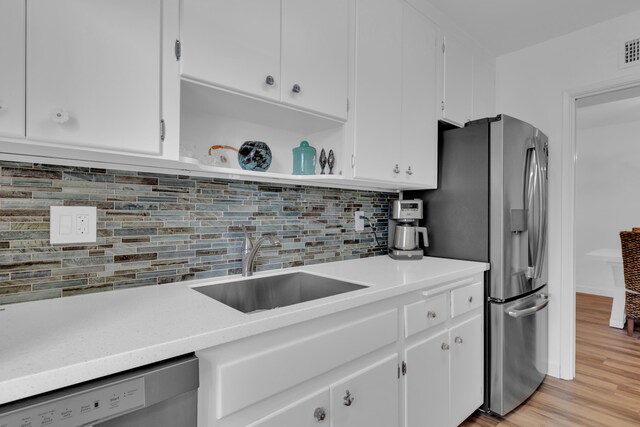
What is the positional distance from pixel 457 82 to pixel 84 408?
2543mm

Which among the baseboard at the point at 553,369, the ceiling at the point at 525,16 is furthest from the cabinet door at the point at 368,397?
the ceiling at the point at 525,16

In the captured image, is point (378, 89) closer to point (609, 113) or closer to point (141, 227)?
point (141, 227)

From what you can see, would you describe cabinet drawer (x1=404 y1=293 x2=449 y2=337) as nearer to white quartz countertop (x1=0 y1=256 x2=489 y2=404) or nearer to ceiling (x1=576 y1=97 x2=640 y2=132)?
white quartz countertop (x1=0 y1=256 x2=489 y2=404)

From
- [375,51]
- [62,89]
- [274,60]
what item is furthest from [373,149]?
[62,89]

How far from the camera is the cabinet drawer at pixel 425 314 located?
147 centimetres

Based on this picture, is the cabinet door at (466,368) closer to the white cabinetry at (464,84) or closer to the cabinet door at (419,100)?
the cabinet door at (419,100)

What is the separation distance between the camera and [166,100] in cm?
110

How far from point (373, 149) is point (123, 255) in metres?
1.23

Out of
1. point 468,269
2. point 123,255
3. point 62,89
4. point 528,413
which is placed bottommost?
point 528,413

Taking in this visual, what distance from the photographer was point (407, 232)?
7.15ft

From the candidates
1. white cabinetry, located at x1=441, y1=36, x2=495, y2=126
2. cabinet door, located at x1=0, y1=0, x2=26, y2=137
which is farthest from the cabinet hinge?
white cabinetry, located at x1=441, y1=36, x2=495, y2=126

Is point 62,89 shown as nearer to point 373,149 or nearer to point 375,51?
point 373,149

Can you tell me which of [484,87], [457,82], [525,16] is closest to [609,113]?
[484,87]

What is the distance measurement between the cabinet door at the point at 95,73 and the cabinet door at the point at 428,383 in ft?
4.50
